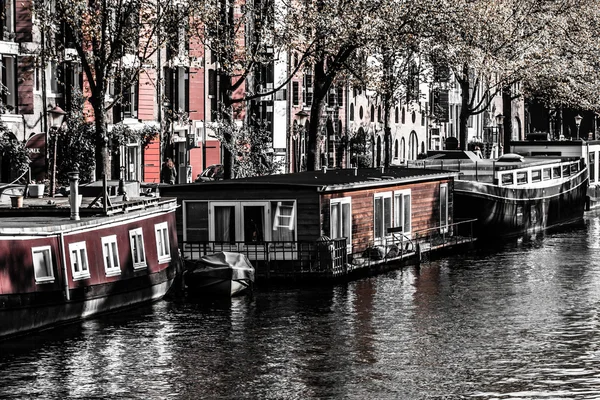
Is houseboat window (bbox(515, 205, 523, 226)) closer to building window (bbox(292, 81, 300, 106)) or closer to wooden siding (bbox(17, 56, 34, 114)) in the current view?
wooden siding (bbox(17, 56, 34, 114))

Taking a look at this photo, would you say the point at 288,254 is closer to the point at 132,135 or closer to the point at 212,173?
the point at 132,135

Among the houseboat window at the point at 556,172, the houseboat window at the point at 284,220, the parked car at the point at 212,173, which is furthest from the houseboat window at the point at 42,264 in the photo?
the houseboat window at the point at 556,172

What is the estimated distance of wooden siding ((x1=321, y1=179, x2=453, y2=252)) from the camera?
1787 inches

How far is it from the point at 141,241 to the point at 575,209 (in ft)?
127

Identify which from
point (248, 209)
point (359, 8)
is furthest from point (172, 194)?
point (359, 8)

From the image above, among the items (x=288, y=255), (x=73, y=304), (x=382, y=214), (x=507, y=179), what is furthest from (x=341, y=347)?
(x=507, y=179)

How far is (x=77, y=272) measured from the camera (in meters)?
34.9

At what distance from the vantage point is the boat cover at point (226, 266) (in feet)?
133

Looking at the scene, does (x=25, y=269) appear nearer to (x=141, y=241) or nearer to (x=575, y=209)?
(x=141, y=241)

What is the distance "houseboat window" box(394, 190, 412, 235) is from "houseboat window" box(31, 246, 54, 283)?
18417 millimetres

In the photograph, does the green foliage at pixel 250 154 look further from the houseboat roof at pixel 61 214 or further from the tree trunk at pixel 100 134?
the houseboat roof at pixel 61 214

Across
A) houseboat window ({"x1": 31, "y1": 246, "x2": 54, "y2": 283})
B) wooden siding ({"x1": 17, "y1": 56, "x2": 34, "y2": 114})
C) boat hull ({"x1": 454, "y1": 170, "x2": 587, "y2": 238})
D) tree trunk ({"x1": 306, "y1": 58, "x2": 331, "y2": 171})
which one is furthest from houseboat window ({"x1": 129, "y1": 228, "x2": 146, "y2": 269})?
wooden siding ({"x1": 17, "y1": 56, "x2": 34, "y2": 114})

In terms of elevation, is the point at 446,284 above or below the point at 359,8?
below

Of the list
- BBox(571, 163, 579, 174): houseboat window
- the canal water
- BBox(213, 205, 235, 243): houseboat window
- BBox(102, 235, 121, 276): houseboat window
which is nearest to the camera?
the canal water
